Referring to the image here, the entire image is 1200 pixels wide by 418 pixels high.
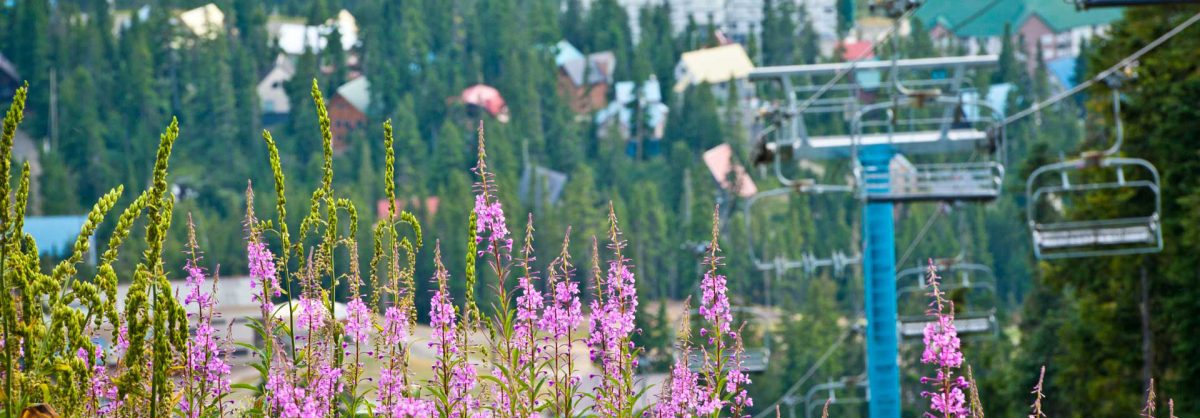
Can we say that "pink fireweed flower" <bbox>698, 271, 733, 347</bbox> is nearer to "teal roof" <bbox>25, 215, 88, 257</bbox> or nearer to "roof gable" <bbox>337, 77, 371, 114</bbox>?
"teal roof" <bbox>25, 215, 88, 257</bbox>

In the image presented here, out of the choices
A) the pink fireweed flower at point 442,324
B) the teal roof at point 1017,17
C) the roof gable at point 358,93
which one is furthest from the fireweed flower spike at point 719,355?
the roof gable at point 358,93

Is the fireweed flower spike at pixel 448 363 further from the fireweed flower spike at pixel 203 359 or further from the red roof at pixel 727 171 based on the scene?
the red roof at pixel 727 171

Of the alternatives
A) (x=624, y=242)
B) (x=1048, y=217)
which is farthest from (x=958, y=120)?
(x=1048, y=217)

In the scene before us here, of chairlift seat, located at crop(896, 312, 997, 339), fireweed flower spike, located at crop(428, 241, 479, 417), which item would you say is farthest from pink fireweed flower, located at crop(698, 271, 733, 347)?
chairlift seat, located at crop(896, 312, 997, 339)

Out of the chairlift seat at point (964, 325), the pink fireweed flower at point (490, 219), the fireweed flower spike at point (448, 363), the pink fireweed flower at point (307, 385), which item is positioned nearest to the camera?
the pink fireweed flower at point (307, 385)

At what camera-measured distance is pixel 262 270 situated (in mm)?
2977

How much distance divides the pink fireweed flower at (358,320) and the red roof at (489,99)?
102386mm

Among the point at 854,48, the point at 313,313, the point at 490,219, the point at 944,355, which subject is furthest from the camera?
the point at 854,48

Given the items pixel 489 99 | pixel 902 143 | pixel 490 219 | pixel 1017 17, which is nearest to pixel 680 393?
pixel 490 219

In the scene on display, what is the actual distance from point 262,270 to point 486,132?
324 ft

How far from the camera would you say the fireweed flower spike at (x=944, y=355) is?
9.27 feet

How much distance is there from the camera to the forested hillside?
262 ft

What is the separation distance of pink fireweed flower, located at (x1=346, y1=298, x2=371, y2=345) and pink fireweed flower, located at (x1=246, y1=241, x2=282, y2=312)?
11cm

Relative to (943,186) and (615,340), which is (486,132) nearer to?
(943,186)
